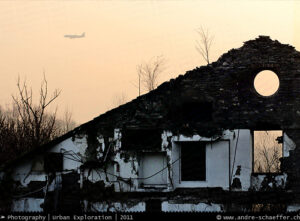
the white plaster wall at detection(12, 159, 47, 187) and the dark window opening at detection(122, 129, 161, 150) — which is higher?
the dark window opening at detection(122, 129, 161, 150)

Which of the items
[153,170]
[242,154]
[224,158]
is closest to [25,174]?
[153,170]

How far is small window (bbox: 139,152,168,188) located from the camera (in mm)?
18562

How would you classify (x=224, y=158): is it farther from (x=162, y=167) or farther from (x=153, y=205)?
(x=153, y=205)

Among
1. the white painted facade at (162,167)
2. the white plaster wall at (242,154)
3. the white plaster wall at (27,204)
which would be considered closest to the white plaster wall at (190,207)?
the white painted facade at (162,167)

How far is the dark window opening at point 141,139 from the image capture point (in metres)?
18.5

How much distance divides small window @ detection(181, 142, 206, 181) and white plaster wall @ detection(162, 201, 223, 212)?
2.92ft

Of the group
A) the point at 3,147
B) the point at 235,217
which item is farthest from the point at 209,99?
the point at 3,147

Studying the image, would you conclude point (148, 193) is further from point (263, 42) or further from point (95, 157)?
point (263, 42)

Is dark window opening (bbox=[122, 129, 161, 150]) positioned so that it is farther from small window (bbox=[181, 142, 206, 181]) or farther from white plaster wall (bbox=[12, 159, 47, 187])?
white plaster wall (bbox=[12, 159, 47, 187])

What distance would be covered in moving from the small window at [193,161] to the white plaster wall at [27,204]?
15.9 feet

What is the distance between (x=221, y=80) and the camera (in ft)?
60.1

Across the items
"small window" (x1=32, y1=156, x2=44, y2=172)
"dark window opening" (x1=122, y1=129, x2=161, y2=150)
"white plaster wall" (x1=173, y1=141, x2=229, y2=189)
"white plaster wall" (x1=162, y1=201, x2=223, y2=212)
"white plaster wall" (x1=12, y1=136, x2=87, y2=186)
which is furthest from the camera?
"small window" (x1=32, y1=156, x2=44, y2=172)

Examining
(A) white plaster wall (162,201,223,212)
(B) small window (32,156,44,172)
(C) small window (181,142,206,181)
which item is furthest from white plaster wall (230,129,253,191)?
(B) small window (32,156,44,172)

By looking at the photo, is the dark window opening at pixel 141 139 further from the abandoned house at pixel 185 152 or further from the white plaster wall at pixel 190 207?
the white plaster wall at pixel 190 207
